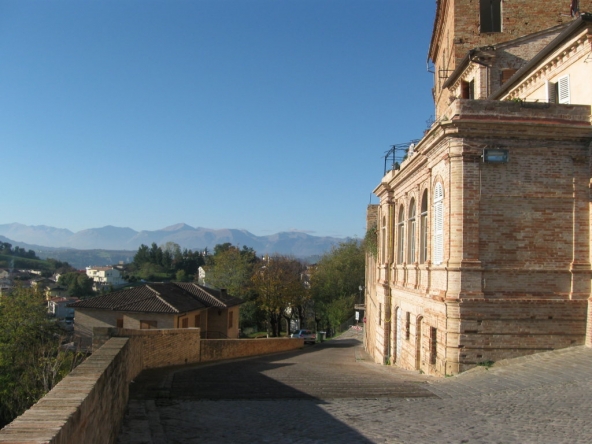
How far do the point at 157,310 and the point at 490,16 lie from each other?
23.4m

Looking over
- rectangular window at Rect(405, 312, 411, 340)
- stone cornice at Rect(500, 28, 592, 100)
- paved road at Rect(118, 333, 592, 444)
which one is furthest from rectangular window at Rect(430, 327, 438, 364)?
stone cornice at Rect(500, 28, 592, 100)

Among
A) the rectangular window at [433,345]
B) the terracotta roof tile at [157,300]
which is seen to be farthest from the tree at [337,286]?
the rectangular window at [433,345]

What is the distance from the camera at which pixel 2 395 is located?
30031mm

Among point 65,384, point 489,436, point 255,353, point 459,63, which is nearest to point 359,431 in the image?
point 489,436

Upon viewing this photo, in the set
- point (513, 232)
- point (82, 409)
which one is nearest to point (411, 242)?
point (513, 232)

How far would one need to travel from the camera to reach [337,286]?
60.5 m

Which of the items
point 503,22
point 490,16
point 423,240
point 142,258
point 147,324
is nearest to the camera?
point 423,240

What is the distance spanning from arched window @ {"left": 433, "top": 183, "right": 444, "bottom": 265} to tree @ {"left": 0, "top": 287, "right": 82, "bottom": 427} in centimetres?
1924

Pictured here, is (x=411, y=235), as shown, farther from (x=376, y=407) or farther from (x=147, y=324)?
(x=147, y=324)

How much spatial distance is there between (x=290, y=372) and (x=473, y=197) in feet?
21.7

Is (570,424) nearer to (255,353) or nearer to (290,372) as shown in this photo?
(290,372)

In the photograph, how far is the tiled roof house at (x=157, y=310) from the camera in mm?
33219

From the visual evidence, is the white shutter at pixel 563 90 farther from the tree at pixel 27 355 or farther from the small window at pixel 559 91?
the tree at pixel 27 355

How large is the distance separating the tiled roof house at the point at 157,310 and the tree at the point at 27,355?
90.2 inches
